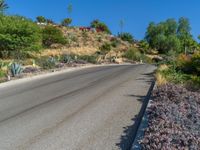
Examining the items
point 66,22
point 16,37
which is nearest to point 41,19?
point 66,22

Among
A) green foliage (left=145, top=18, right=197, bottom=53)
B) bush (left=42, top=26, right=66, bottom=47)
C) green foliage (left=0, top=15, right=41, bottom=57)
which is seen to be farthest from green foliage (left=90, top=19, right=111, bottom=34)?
green foliage (left=0, top=15, right=41, bottom=57)

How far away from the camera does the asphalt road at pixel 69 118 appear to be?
8461 mm

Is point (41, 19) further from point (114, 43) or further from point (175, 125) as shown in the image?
point (175, 125)

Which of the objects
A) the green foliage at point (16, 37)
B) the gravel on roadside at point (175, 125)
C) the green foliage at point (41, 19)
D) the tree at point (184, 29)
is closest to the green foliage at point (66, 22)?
the green foliage at point (41, 19)

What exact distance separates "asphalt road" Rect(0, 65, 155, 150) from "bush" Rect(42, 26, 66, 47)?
5008 centimetres

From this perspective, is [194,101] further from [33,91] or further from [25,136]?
[33,91]

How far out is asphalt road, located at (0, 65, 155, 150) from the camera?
846 cm

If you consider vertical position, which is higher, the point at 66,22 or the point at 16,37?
the point at 66,22

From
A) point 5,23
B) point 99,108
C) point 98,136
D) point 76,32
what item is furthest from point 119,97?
point 76,32

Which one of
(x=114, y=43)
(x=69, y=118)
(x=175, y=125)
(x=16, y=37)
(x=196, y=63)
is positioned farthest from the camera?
(x=114, y=43)

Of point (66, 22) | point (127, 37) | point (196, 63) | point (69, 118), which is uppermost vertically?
point (66, 22)

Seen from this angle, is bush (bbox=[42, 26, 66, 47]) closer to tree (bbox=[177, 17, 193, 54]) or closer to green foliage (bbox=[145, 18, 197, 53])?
green foliage (bbox=[145, 18, 197, 53])

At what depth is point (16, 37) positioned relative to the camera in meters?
44.6

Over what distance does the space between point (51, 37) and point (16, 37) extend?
73.5 ft
